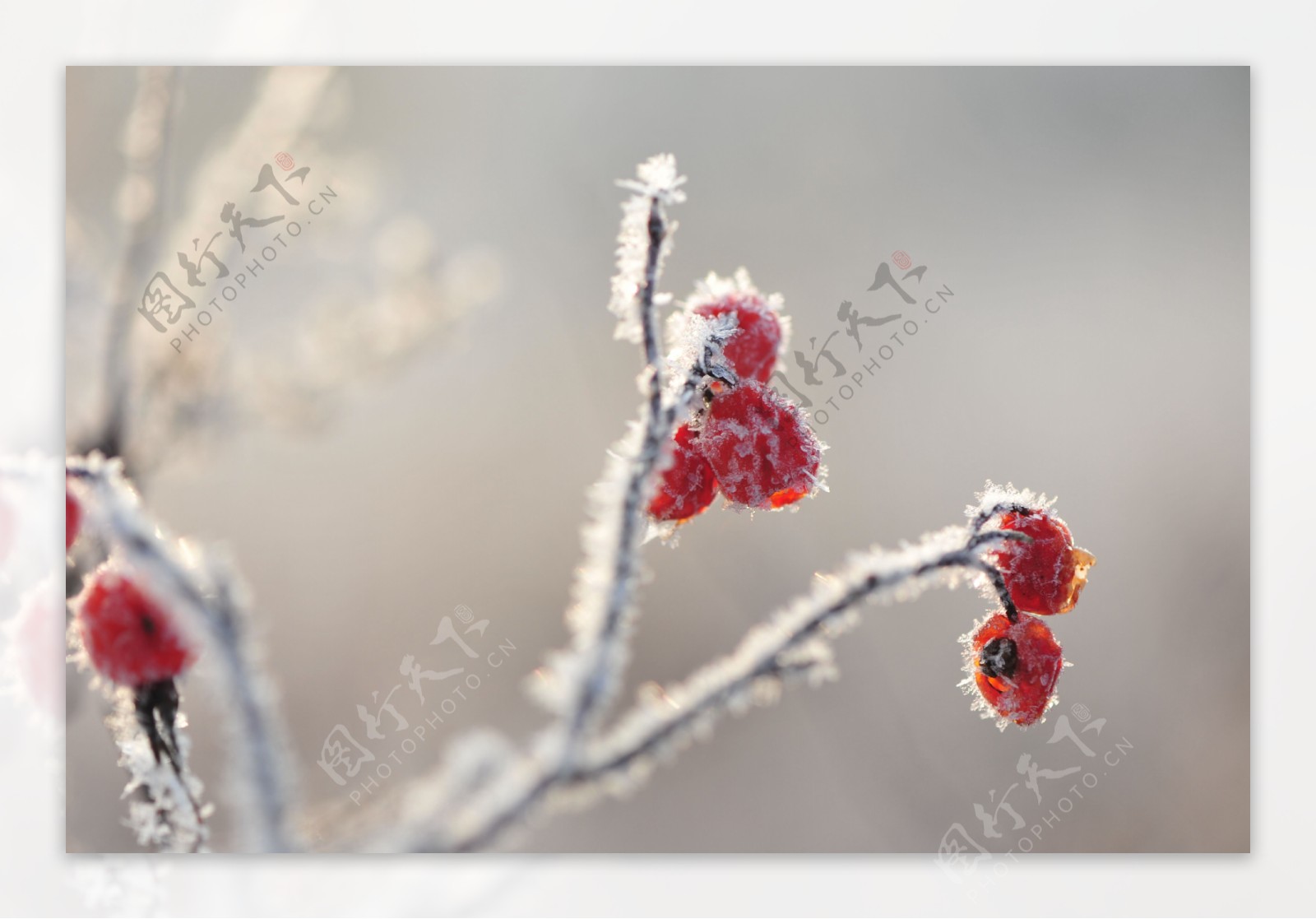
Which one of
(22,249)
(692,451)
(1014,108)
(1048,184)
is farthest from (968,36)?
(22,249)

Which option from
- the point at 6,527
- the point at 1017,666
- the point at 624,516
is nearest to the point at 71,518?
the point at 6,527

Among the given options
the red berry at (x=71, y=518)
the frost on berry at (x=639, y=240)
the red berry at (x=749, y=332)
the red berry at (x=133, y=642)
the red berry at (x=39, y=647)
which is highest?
the frost on berry at (x=639, y=240)

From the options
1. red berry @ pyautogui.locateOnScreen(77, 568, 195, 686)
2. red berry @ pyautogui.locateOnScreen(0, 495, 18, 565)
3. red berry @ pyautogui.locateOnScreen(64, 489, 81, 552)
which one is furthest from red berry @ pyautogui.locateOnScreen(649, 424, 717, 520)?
red berry @ pyautogui.locateOnScreen(0, 495, 18, 565)

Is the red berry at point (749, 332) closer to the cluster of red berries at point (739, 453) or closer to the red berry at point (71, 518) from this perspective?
the cluster of red berries at point (739, 453)

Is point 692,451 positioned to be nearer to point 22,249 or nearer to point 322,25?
point 322,25

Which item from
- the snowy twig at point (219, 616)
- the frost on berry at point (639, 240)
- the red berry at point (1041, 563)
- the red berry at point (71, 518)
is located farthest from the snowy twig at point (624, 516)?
the red berry at point (71, 518)

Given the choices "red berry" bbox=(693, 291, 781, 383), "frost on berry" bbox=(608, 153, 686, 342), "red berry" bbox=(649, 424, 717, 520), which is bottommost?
"red berry" bbox=(649, 424, 717, 520)

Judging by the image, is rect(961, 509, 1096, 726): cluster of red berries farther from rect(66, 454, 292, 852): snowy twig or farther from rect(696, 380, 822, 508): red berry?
rect(66, 454, 292, 852): snowy twig
